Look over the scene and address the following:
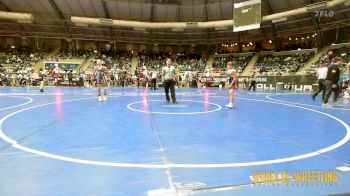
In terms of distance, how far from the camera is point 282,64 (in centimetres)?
3778

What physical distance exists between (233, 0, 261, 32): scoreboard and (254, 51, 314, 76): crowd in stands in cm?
824

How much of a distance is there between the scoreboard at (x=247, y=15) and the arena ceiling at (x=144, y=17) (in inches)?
207

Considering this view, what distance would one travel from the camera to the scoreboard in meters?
28.4

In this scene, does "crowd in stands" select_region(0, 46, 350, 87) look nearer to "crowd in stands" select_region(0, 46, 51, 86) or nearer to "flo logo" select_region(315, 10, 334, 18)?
"crowd in stands" select_region(0, 46, 51, 86)

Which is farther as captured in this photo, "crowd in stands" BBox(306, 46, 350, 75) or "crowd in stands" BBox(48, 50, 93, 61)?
"crowd in stands" BBox(48, 50, 93, 61)

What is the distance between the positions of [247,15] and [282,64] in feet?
39.7

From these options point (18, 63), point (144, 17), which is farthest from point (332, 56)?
point (18, 63)

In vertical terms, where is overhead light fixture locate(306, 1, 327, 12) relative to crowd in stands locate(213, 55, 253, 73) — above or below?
above

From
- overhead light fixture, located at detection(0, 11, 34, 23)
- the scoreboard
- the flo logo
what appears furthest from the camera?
→ overhead light fixture, located at detection(0, 11, 34, 23)

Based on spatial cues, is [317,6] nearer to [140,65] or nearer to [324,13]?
[324,13]

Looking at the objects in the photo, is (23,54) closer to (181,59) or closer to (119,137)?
(181,59)

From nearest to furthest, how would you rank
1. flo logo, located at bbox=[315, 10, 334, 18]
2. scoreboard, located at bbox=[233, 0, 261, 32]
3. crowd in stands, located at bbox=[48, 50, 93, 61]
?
scoreboard, located at bbox=[233, 0, 261, 32] < flo logo, located at bbox=[315, 10, 334, 18] < crowd in stands, located at bbox=[48, 50, 93, 61]

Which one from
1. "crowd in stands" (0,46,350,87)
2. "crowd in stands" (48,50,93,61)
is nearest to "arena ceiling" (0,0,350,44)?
"crowd in stands" (48,50,93,61)

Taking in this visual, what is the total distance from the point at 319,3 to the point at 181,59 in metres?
23.2
